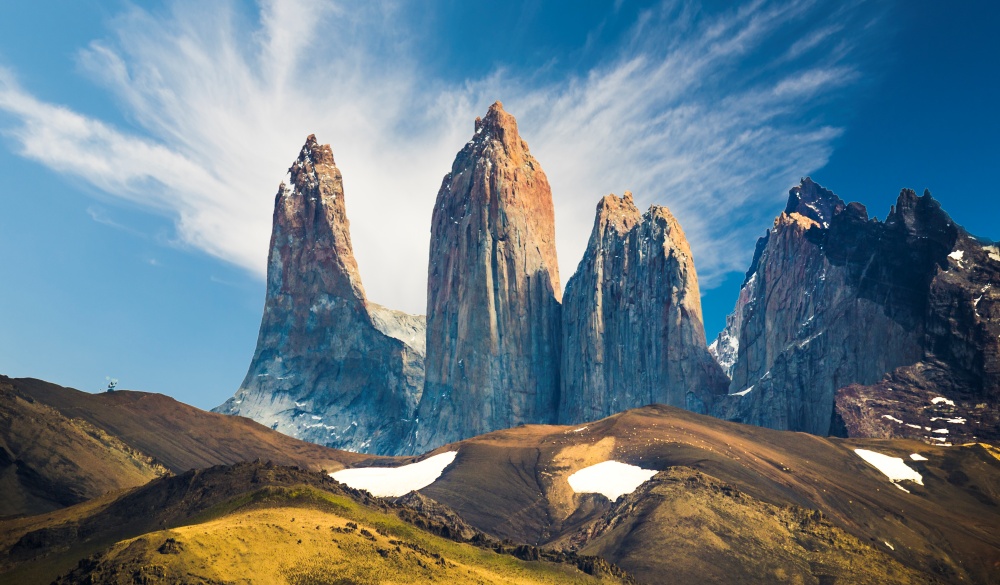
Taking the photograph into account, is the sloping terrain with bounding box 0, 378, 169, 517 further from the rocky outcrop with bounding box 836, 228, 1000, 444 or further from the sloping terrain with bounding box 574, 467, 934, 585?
the rocky outcrop with bounding box 836, 228, 1000, 444

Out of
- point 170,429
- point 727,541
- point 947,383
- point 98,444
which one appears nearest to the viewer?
point 727,541

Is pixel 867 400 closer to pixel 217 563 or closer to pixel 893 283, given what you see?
pixel 893 283

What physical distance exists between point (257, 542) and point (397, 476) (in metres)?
85.3

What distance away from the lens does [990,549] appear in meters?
125

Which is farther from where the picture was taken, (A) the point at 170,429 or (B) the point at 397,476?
(A) the point at 170,429

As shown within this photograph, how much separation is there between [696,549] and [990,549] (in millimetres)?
44731

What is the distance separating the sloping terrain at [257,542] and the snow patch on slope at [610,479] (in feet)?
121

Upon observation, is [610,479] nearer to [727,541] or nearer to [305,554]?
[727,541]

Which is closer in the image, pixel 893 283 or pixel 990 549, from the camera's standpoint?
pixel 990 549

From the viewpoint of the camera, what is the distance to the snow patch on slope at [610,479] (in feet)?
455

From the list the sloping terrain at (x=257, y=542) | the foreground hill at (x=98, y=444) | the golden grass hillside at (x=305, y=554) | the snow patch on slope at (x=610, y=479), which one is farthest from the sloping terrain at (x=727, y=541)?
the foreground hill at (x=98, y=444)

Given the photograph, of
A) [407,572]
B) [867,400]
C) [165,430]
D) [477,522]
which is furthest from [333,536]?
[867,400]

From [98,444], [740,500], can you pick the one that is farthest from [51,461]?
[740,500]

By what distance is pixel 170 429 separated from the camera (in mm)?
178000
